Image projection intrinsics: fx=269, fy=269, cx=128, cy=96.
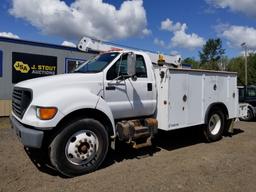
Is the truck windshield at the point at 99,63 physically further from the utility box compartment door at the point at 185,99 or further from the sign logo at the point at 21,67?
the sign logo at the point at 21,67

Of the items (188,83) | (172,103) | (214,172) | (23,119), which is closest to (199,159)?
(214,172)

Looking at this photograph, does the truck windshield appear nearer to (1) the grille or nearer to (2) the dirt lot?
(1) the grille

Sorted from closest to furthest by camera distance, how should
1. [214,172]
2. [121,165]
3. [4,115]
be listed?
[214,172] < [121,165] < [4,115]

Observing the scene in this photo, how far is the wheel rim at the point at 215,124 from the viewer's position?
774cm

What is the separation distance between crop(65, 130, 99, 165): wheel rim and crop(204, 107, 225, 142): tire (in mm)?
3637

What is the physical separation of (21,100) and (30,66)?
8785 mm

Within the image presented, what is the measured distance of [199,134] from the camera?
7887 mm

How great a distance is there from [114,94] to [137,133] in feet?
3.25

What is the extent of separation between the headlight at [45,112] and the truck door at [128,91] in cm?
123

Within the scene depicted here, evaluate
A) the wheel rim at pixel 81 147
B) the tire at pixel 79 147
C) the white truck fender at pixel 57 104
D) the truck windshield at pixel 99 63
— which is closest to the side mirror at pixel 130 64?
the truck windshield at pixel 99 63

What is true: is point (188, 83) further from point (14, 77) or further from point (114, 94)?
point (14, 77)

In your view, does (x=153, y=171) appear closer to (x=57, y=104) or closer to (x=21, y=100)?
(x=57, y=104)

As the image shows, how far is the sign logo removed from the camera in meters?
12.7

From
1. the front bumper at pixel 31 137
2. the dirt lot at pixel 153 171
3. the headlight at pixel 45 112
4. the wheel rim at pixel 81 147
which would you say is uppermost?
the headlight at pixel 45 112
